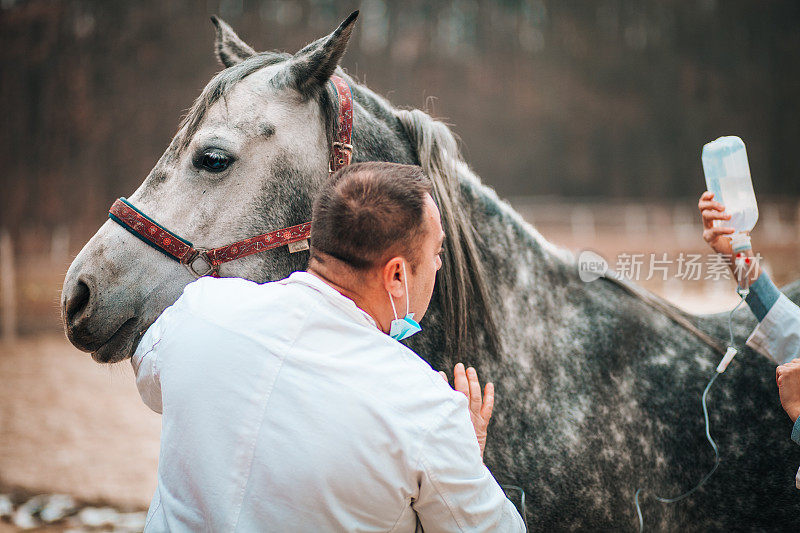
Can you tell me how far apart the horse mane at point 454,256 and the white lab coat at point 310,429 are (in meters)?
0.71

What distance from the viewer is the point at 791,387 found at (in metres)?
1.57

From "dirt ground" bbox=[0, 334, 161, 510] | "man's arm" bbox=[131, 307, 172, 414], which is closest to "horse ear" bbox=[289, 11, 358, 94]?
"man's arm" bbox=[131, 307, 172, 414]

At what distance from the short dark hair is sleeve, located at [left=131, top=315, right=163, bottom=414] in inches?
16.6

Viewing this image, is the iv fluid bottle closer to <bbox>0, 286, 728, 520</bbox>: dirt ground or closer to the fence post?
<bbox>0, 286, 728, 520</bbox>: dirt ground

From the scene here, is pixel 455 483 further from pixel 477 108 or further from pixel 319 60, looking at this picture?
pixel 477 108

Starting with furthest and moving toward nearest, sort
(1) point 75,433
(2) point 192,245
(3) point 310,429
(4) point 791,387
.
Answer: (1) point 75,433, (2) point 192,245, (4) point 791,387, (3) point 310,429

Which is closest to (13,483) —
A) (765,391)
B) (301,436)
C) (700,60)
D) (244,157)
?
(244,157)

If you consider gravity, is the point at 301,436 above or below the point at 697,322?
above

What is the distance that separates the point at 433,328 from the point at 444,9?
21216 millimetres

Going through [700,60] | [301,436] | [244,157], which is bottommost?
[301,436]

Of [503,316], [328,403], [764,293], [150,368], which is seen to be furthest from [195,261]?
[764,293]

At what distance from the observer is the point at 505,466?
1846mm

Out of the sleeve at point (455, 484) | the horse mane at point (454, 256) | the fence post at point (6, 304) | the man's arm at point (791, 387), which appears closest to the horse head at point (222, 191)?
the horse mane at point (454, 256)

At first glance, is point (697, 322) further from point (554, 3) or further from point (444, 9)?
point (554, 3)
